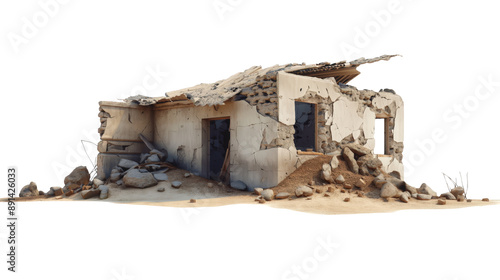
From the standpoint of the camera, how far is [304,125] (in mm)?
16203

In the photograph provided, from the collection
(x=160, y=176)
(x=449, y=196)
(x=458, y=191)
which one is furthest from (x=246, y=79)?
(x=458, y=191)

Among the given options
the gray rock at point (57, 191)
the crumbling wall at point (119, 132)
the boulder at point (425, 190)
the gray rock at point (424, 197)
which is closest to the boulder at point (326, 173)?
the gray rock at point (424, 197)

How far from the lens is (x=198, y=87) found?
51.9ft

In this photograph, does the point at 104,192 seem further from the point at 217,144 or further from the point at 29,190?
the point at 217,144

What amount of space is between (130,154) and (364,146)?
678 centimetres

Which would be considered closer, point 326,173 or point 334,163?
point 326,173

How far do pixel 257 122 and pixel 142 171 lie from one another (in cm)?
332

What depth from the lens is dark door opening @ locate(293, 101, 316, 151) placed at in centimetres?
1592

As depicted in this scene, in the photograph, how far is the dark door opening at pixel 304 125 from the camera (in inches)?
627

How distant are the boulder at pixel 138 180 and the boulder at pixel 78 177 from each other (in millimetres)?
2327

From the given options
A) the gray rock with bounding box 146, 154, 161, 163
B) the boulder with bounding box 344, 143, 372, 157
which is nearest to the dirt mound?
the boulder with bounding box 344, 143, 372, 157

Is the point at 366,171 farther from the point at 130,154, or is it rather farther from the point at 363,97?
the point at 130,154

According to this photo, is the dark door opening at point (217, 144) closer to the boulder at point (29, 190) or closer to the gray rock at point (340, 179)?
the gray rock at point (340, 179)

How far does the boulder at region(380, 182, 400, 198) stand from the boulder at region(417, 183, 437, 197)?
1.05 metres
